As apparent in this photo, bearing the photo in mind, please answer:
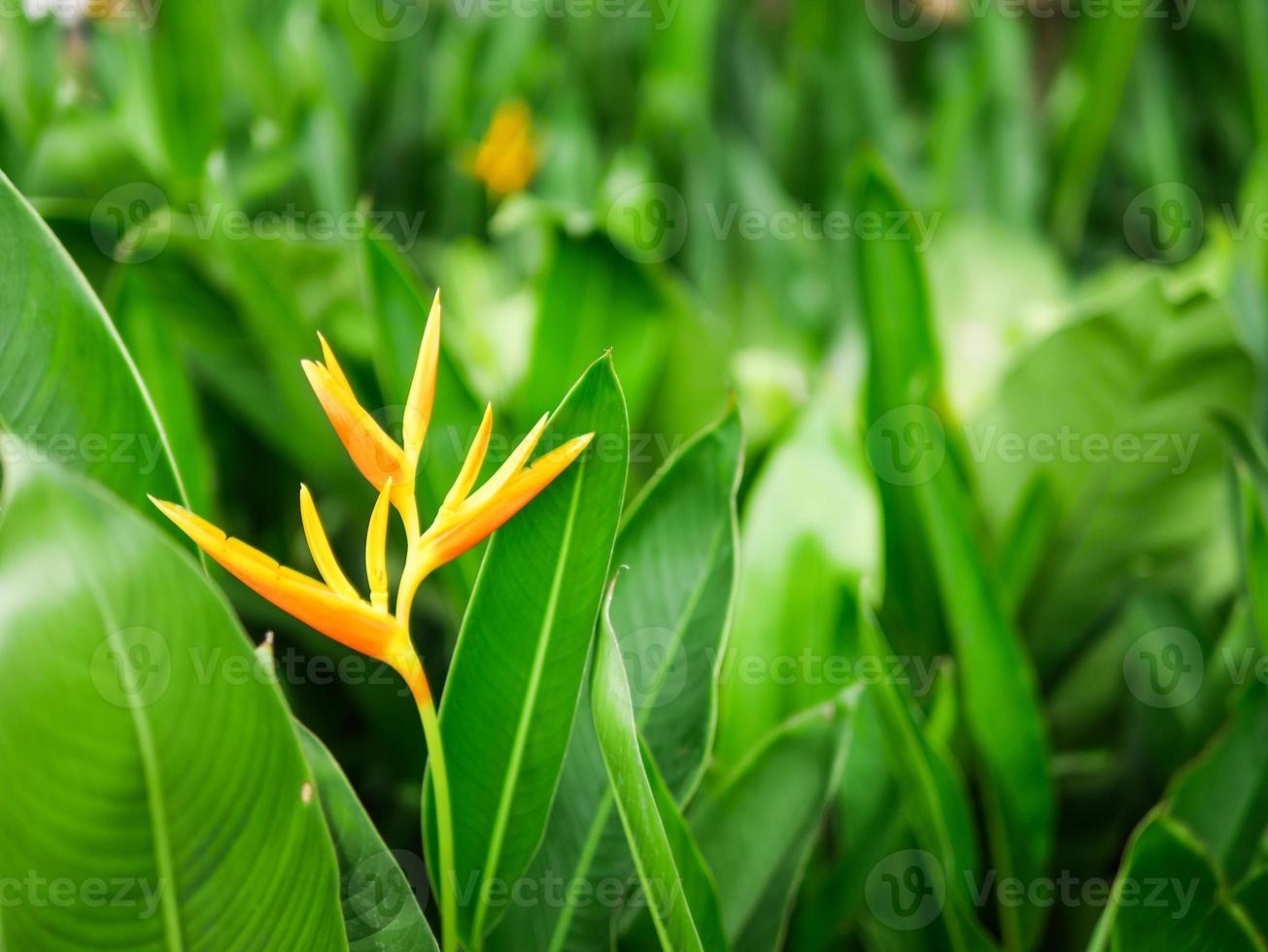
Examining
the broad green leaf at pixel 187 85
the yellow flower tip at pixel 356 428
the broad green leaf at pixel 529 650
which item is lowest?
the broad green leaf at pixel 529 650

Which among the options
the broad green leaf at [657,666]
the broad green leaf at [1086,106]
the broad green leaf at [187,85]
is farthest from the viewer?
the broad green leaf at [1086,106]

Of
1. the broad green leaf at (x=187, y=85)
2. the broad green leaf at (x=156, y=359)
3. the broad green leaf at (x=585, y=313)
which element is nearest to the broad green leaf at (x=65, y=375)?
the broad green leaf at (x=156, y=359)

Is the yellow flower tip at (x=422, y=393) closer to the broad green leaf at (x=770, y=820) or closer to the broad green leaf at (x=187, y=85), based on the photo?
the broad green leaf at (x=770, y=820)

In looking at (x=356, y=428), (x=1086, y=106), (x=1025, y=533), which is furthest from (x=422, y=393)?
(x=1086, y=106)

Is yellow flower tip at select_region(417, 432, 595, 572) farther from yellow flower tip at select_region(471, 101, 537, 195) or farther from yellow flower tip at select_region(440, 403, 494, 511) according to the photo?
yellow flower tip at select_region(471, 101, 537, 195)

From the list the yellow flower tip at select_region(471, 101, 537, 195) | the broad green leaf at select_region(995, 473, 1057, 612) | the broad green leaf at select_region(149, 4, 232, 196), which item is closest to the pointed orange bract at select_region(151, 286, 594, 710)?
the broad green leaf at select_region(995, 473, 1057, 612)

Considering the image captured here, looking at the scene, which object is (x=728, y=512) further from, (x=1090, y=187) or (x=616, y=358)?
(x=1090, y=187)

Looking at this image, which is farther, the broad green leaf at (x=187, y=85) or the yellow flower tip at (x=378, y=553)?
the broad green leaf at (x=187, y=85)

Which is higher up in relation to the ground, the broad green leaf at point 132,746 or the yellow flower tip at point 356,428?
the yellow flower tip at point 356,428
